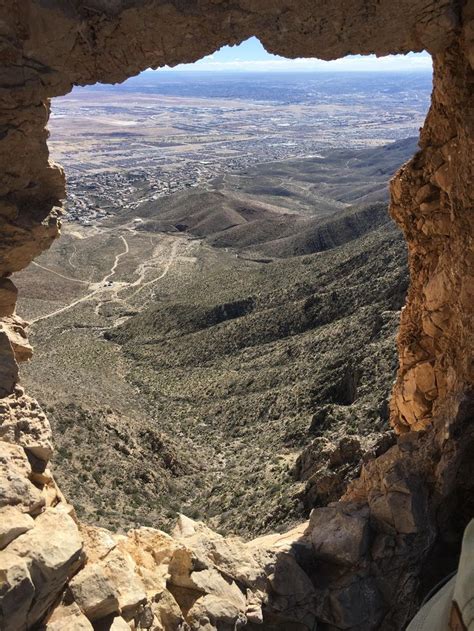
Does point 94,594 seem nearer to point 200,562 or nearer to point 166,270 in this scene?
point 200,562

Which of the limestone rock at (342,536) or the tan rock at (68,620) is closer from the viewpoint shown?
the tan rock at (68,620)

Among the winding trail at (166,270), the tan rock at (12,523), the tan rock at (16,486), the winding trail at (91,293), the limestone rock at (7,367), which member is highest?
the limestone rock at (7,367)

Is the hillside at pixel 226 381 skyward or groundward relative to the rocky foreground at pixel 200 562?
groundward

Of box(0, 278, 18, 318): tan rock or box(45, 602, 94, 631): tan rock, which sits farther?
box(0, 278, 18, 318): tan rock

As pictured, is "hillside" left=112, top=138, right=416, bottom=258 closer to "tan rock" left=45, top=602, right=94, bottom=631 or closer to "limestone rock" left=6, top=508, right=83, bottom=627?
"limestone rock" left=6, top=508, right=83, bottom=627

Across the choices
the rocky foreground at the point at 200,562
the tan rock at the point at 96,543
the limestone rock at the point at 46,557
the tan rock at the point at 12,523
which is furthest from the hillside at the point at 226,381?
the tan rock at the point at 12,523

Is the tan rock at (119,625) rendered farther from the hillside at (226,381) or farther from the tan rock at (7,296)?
the hillside at (226,381)

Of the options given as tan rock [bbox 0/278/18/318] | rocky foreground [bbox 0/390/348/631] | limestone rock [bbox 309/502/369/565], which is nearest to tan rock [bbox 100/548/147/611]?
rocky foreground [bbox 0/390/348/631]

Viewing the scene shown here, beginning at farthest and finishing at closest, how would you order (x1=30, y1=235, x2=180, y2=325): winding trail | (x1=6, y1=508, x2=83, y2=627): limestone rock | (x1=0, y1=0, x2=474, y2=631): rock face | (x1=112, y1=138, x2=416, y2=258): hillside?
(x1=112, y1=138, x2=416, y2=258): hillside, (x1=30, y1=235, x2=180, y2=325): winding trail, (x1=0, y1=0, x2=474, y2=631): rock face, (x1=6, y1=508, x2=83, y2=627): limestone rock

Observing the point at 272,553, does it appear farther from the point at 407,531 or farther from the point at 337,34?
the point at 337,34
